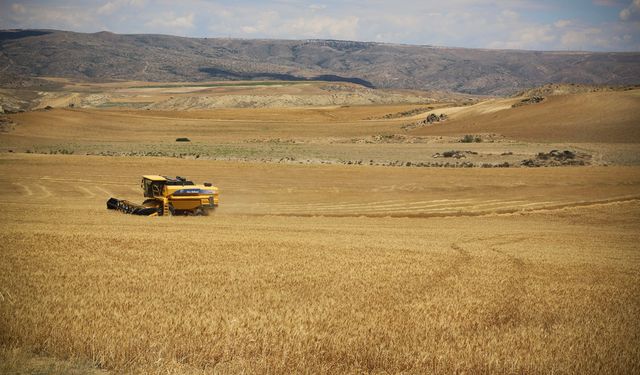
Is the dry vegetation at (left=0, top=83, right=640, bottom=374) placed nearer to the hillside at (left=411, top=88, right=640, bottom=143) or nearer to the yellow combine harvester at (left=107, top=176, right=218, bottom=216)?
the yellow combine harvester at (left=107, top=176, right=218, bottom=216)

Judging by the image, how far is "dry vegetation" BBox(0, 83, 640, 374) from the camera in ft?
26.1

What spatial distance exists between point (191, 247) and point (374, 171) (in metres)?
33.5

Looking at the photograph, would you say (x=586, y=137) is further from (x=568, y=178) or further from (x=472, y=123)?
(x=568, y=178)

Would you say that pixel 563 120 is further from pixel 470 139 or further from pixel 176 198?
pixel 176 198

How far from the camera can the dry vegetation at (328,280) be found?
7969mm

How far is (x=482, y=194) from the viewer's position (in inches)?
1566

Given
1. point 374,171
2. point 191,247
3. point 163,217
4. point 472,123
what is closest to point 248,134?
point 472,123

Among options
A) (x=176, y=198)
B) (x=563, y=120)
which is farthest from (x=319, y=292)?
(x=563, y=120)

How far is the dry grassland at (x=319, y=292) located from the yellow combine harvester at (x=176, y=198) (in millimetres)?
967

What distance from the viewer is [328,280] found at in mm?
13305

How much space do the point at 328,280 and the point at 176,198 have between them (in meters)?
16.3

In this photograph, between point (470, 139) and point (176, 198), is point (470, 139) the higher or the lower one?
the higher one

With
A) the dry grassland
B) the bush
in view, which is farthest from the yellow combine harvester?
the bush

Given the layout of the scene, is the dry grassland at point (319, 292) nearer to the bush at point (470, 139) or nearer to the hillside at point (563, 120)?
the bush at point (470, 139)
